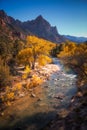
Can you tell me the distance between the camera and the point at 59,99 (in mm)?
29859

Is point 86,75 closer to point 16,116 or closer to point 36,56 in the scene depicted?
point 16,116

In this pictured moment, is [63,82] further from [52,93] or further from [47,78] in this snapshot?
[52,93]

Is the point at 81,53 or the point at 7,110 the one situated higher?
the point at 81,53

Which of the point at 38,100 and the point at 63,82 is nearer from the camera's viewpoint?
the point at 38,100

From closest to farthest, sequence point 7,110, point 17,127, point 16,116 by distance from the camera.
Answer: point 17,127, point 16,116, point 7,110

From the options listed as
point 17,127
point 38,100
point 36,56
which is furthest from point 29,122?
point 36,56

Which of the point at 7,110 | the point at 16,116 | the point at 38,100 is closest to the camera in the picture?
the point at 16,116

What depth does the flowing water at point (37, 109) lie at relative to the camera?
2230 centimetres

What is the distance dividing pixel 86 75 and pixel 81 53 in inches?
128

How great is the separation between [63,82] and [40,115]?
57.5 feet

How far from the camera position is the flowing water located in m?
22.3

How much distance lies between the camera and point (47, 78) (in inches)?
1752

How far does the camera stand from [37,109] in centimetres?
2608

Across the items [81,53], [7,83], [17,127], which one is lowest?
[17,127]
